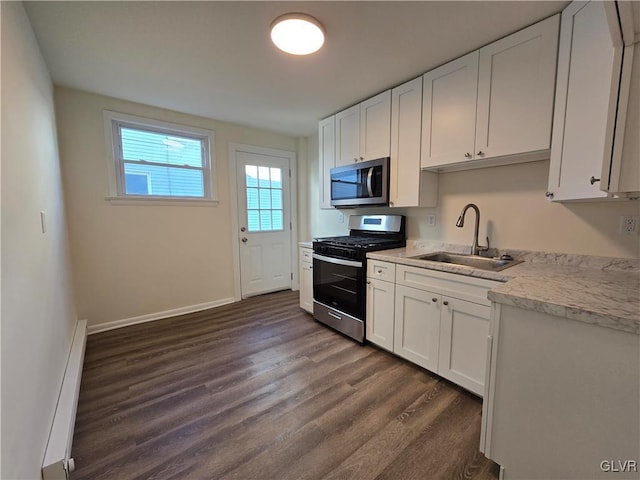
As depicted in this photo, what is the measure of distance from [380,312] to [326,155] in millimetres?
1932

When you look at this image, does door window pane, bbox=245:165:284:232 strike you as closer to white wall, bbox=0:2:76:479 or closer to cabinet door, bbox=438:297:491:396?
white wall, bbox=0:2:76:479

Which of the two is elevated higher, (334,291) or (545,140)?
(545,140)

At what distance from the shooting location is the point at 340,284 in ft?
8.68

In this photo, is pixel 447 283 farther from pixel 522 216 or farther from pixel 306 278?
pixel 306 278

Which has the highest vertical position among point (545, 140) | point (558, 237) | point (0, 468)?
point (545, 140)

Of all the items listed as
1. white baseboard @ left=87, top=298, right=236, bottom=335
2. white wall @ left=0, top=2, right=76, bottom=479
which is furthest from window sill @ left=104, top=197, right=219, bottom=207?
white baseboard @ left=87, top=298, right=236, bottom=335

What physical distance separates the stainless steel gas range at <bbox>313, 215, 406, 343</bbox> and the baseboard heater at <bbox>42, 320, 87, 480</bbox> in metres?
1.99

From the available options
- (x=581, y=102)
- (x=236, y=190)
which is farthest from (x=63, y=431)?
(x=581, y=102)

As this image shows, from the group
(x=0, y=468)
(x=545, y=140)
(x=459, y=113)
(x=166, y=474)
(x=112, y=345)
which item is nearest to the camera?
(x=0, y=468)

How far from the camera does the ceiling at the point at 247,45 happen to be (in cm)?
156

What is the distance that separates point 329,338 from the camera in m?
2.65

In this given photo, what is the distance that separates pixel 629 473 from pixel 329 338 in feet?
6.58

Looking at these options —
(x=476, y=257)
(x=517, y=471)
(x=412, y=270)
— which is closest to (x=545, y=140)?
(x=476, y=257)

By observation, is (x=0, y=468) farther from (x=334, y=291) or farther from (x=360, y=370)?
(x=334, y=291)
